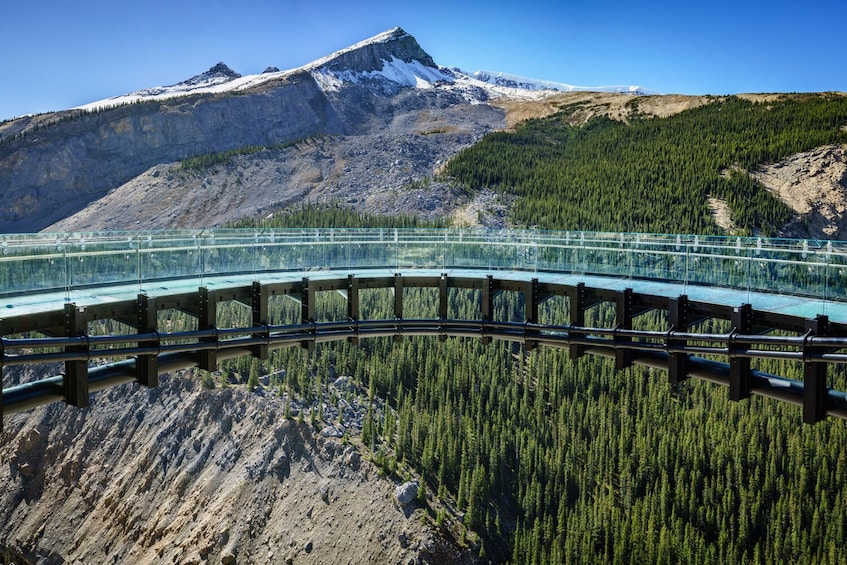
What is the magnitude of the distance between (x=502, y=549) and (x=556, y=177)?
68.9 meters

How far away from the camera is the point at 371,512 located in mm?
67000

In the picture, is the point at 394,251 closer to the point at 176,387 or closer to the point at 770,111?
the point at 176,387

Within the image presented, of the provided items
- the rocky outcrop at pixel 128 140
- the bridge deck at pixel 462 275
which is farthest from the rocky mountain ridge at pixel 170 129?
the bridge deck at pixel 462 275

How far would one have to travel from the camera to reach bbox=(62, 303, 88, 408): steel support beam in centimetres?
1866

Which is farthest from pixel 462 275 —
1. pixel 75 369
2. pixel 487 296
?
pixel 75 369

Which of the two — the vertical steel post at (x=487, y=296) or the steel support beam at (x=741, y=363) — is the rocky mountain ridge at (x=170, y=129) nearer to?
the vertical steel post at (x=487, y=296)

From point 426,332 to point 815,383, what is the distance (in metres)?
12.7

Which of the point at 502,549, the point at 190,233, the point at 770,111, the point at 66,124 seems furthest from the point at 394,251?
the point at 66,124

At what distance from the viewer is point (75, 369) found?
61.7 feet

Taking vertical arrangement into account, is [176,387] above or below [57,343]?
below

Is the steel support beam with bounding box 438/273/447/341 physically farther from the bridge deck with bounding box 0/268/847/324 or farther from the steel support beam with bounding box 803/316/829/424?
the steel support beam with bounding box 803/316/829/424

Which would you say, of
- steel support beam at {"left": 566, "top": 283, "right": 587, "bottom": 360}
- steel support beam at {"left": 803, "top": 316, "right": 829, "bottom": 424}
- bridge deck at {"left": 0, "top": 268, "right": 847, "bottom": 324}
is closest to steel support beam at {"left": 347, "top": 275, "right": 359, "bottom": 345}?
bridge deck at {"left": 0, "top": 268, "right": 847, "bottom": 324}

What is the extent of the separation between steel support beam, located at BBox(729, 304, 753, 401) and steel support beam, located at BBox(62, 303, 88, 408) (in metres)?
16.1

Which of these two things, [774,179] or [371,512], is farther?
[774,179]
